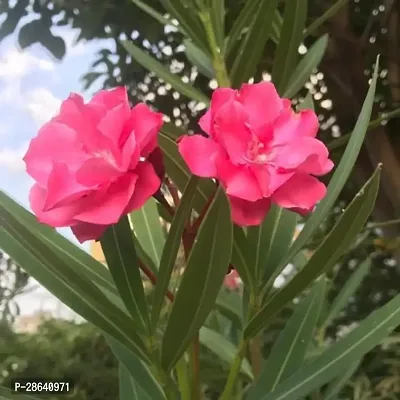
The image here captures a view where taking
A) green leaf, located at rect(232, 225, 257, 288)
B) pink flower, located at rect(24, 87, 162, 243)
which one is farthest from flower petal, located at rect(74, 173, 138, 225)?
green leaf, located at rect(232, 225, 257, 288)

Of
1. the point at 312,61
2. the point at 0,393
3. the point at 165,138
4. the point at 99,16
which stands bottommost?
the point at 0,393

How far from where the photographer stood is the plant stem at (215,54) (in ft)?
1.94

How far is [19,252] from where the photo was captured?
1.17ft

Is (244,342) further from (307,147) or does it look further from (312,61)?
(312,61)

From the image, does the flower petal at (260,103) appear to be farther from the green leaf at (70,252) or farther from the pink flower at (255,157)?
the green leaf at (70,252)

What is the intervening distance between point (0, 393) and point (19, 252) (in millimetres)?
105

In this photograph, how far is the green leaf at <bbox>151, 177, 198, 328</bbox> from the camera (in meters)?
0.35

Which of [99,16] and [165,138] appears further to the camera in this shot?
[99,16]

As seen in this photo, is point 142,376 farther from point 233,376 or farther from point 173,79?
point 173,79

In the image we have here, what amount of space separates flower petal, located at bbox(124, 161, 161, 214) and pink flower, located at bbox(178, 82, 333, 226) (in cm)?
2

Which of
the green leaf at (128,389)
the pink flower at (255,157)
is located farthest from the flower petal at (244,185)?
the green leaf at (128,389)

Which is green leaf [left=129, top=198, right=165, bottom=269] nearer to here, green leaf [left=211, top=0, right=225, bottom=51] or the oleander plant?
the oleander plant

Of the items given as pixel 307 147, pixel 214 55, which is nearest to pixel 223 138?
pixel 307 147

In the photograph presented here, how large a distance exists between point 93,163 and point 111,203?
0.08 ft
